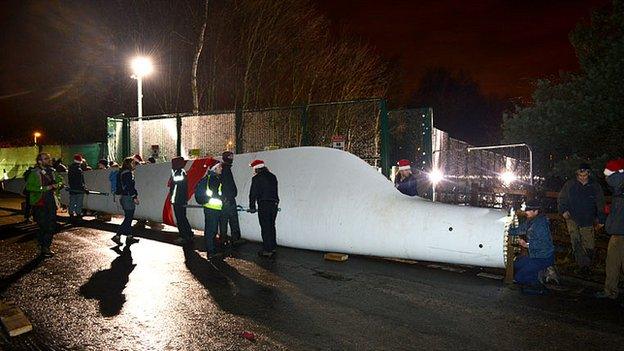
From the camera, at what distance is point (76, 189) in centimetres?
1451

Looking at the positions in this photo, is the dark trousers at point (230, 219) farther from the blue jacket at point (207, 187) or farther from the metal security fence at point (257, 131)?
the metal security fence at point (257, 131)

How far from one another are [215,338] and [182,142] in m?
11.1

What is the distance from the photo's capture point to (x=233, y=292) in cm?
665

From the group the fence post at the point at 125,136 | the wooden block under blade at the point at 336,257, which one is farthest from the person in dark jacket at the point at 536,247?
the fence post at the point at 125,136

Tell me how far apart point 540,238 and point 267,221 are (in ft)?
15.4

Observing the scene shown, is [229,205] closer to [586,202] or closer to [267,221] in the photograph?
[267,221]

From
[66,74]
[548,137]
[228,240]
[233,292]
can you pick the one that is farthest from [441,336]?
[66,74]

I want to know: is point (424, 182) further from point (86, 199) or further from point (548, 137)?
point (86, 199)

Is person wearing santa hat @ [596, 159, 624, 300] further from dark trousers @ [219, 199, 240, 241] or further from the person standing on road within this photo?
the person standing on road

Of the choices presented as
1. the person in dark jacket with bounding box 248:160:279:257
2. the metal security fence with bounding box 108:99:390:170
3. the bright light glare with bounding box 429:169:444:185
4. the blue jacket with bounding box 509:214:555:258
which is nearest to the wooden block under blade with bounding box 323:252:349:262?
the person in dark jacket with bounding box 248:160:279:257

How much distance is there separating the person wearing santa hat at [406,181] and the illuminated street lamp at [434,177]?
1464 mm

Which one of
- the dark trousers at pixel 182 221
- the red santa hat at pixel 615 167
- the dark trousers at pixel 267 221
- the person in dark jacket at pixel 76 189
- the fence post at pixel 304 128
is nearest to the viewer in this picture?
the red santa hat at pixel 615 167

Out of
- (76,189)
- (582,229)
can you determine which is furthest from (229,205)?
(76,189)

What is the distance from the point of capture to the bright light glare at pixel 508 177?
11.2 m
